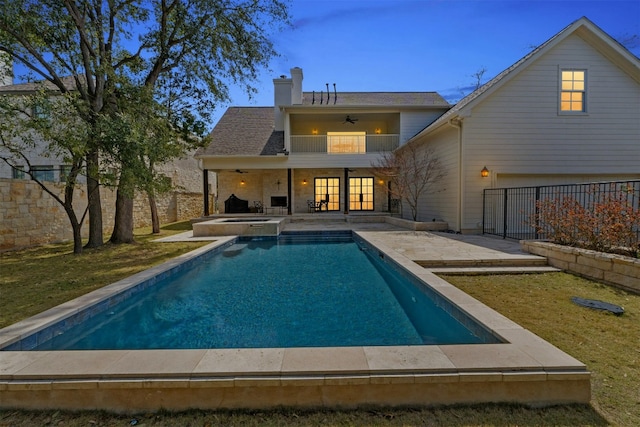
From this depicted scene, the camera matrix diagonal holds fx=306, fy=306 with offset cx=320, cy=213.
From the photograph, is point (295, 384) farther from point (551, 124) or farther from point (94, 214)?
point (551, 124)

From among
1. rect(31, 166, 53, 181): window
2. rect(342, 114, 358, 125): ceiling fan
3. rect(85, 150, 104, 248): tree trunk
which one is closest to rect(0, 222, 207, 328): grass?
rect(85, 150, 104, 248): tree trunk

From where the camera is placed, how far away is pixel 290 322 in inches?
152

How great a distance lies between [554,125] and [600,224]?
6.07 metres

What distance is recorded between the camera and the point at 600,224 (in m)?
5.17

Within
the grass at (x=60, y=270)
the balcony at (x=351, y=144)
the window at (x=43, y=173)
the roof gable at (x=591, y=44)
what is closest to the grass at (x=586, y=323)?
the grass at (x=60, y=270)

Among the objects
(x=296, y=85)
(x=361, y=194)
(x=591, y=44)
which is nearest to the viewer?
(x=591, y=44)

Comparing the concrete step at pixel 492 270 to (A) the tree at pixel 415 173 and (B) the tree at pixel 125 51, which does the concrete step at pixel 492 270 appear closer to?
(A) the tree at pixel 415 173

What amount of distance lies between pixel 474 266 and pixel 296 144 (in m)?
11.6

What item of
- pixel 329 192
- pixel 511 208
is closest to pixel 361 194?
pixel 329 192

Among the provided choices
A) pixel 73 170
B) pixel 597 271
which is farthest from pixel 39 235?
pixel 597 271

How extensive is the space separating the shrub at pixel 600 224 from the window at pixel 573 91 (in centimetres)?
573

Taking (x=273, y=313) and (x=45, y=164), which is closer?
(x=273, y=313)

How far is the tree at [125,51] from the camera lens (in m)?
7.23

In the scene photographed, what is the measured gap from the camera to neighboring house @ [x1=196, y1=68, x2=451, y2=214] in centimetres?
1490
